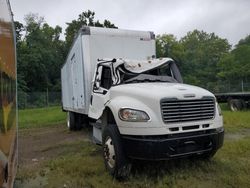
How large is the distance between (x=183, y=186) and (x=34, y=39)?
62538 mm

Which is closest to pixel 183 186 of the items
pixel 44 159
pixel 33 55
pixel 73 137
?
pixel 44 159

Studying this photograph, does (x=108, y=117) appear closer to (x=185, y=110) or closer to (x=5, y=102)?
(x=185, y=110)

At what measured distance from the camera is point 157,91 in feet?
21.1

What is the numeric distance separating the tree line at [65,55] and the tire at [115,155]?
38614 mm

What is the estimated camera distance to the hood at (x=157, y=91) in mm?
6246

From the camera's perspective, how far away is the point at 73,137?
41.6ft

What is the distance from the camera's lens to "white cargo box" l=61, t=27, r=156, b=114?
976cm

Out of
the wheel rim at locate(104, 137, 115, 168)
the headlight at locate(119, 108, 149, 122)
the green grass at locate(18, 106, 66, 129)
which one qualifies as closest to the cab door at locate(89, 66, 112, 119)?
the wheel rim at locate(104, 137, 115, 168)

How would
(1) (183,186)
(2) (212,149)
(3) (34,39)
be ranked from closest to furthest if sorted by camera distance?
(1) (183,186) < (2) (212,149) < (3) (34,39)

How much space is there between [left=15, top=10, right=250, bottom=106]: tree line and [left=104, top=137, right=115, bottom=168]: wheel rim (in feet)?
127

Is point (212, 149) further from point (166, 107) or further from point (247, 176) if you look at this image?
point (166, 107)

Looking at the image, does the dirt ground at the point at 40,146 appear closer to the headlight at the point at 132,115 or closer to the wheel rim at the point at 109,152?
the wheel rim at the point at 109,152

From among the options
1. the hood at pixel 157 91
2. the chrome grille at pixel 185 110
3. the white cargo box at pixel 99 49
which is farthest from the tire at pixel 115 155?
the white cargo box at pixel 99 49

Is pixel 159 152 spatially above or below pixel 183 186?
above
